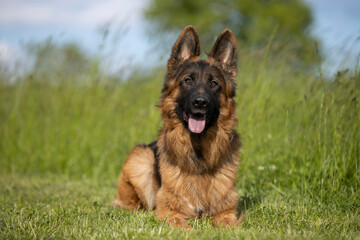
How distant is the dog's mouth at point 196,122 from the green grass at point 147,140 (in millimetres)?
759

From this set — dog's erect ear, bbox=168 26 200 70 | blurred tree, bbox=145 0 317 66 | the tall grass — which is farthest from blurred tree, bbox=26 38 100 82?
blurred tree, bbox=145 0 317 66

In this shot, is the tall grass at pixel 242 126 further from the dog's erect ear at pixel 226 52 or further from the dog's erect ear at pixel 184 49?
the dog's erect ear at pixel 184 49

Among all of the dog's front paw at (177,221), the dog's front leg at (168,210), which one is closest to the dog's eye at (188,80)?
the dog's front leg at (168,210)

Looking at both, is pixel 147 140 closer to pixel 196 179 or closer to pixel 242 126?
pixel 242 126

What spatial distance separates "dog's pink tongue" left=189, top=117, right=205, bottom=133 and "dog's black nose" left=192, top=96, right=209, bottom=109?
0.21 meters

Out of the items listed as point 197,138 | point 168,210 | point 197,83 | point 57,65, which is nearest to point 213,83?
point 197,83

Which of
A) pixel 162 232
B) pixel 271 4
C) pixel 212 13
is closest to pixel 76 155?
pixel 162 232

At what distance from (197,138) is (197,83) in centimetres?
65

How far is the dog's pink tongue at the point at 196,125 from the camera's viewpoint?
360 centimetres

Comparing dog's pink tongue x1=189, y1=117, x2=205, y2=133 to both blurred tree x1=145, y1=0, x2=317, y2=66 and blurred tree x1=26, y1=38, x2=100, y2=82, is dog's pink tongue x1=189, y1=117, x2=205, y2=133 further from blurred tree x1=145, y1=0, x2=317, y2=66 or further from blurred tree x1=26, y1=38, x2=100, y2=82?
blurred tree x1=145, y1=0, x2=317, y2=66

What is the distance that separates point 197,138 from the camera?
3.78 metres

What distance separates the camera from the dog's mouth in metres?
3.60

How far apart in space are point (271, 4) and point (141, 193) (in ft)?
112

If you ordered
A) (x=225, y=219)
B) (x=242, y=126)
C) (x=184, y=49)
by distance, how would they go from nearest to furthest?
(x=225, y=219)
(x=184, y=49)
(x=242, y=126)
